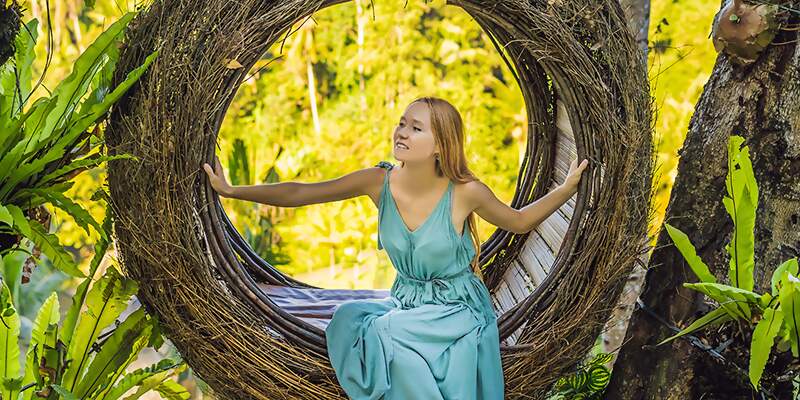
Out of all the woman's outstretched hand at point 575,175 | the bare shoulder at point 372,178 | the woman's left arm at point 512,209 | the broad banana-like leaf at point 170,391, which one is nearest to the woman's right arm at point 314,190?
the bare shoulder at point 372,178

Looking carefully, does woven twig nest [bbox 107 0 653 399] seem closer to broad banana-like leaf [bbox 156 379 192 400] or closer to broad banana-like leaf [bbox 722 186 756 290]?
broad banana-like leaf [bbox 722 186 756 290]

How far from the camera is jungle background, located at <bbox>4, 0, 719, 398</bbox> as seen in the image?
5.06 meters

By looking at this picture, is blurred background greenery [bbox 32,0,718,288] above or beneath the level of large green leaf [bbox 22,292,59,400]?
above

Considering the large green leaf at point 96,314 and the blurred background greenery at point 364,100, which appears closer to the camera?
the large green leaf at point 96,314

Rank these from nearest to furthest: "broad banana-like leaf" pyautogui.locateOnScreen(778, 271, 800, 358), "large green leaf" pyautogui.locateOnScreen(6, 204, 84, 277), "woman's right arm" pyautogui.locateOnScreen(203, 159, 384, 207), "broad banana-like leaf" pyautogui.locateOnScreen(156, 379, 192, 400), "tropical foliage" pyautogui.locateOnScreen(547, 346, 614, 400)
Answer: "broad banana-like leaf" pyautogui.locateOnScreen(778, 271, 800, 358) → "large green leaf" pyautogui.locateOnScreen(6, 204, 84, 277) → "woman's right arm" pyautogui.locateOnScreen(203, 159, 384, 207) → "broad banana-like leaf" pyautogui.locateOnScreen(156, 379, 192, 400) → "tropical foliage" pyautogui.locateOnScreen(547, 346, 614, 400)

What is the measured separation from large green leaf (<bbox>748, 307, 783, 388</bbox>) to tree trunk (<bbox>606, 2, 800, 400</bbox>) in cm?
21

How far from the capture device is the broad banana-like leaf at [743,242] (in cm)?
239

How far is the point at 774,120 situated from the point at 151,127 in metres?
1.65

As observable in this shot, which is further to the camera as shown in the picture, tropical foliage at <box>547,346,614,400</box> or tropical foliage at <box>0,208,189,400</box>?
tropical foliage at <box>547,346,614,400</box>

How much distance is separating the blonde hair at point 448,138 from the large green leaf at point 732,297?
27.2 inches

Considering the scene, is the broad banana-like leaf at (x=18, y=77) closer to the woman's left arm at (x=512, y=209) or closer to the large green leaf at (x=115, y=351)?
the large green leaf at (x=115, y=351)

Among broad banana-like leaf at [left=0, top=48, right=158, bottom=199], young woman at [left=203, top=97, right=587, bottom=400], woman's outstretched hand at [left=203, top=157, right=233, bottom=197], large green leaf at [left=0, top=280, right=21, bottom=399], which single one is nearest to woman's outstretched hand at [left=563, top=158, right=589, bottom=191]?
young woman at [left=203, top=97, right=587, bottom=400]

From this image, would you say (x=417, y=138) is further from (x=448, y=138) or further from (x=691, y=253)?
(x=691, y=253)

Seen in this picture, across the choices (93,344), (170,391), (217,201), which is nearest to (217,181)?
(217,201)
